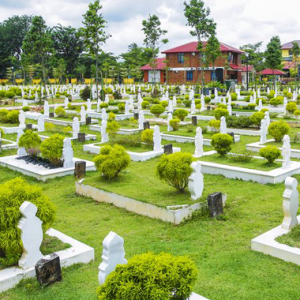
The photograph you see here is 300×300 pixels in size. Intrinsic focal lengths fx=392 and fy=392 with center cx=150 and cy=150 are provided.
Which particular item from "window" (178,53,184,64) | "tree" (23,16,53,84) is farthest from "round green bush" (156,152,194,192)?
"window" (178,53,184,64)

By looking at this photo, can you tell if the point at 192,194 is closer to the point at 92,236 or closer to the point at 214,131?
the point at 92,236

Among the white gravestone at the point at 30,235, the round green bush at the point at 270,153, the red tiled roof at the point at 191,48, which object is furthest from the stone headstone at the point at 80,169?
the red tiled roof at the point at 191,48

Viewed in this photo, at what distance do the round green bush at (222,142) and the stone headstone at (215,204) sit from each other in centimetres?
419

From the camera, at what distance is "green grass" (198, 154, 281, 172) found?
1016cm

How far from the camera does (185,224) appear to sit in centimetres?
702

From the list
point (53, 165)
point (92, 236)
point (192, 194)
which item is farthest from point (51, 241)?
point (53, 165)

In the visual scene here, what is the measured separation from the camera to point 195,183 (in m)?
7.61

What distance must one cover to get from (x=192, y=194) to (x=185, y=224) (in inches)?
33.2

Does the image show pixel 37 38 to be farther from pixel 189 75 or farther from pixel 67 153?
pixel 189 75

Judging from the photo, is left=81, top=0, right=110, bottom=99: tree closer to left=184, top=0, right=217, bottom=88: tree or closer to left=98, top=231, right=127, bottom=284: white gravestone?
left=184, top=0, right=217, bottom=88: tree

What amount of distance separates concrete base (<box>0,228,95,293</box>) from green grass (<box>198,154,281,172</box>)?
567cm

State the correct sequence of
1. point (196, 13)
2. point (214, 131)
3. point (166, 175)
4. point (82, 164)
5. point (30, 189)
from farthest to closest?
1. point (196, 13)
2. point (214, 131)
3. point (82, 164)
4. point (166, 175)
5. point (30, 189)

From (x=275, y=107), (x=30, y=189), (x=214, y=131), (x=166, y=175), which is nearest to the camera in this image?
(x=30, y=189)

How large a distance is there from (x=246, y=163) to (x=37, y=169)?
19.0ft
